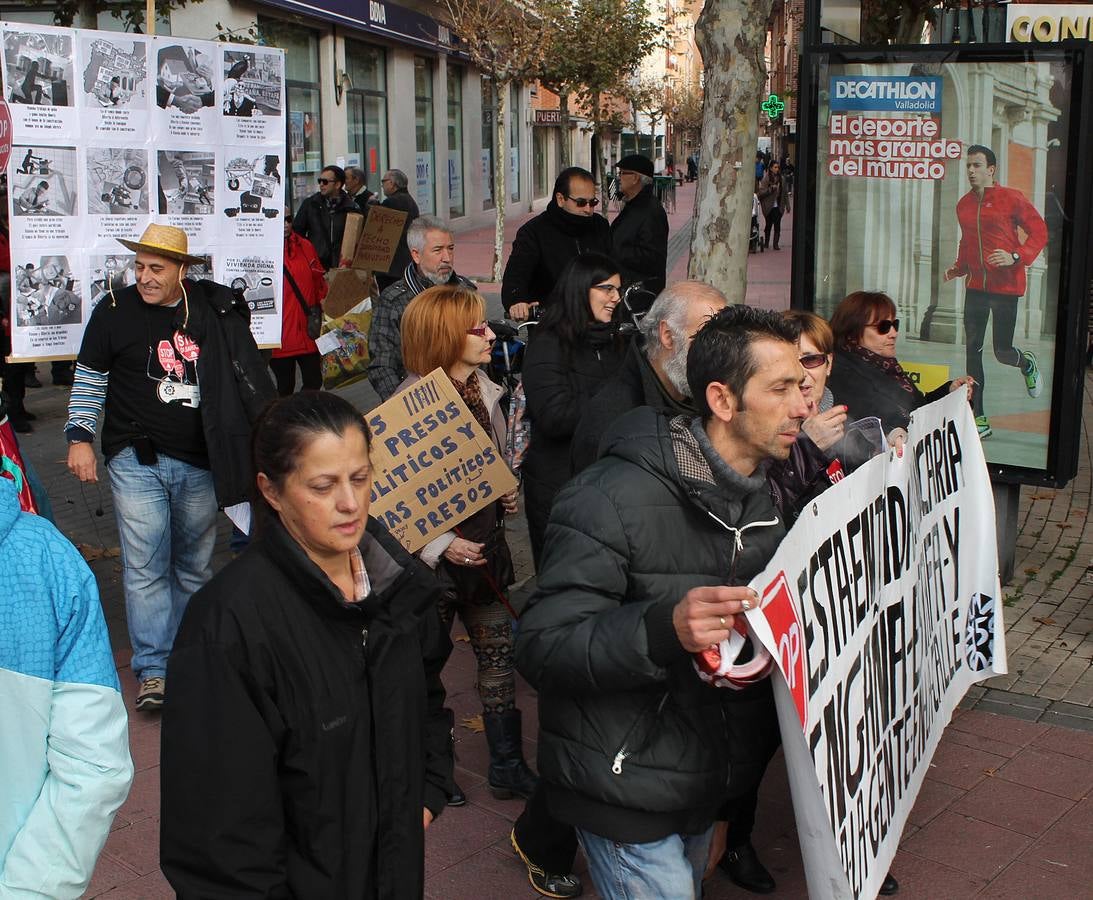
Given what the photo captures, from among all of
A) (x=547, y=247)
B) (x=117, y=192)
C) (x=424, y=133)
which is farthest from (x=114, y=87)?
(x=424, y=133)

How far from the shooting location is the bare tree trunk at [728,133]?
7.09m

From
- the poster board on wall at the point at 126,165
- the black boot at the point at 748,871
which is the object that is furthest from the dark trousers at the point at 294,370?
the black boot at the point at 748,871

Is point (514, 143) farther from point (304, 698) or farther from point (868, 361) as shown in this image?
point (304, 698)

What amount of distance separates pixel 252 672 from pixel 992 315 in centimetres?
533

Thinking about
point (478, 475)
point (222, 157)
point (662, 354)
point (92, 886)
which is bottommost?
point (92, 886)

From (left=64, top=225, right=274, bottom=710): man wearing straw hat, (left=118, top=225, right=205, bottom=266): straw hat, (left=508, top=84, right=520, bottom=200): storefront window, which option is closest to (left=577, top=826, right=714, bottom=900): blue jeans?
(left=64, top=225, right=274, bottom=710): man wearing straw hat

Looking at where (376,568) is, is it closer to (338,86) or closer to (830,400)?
(830,400)

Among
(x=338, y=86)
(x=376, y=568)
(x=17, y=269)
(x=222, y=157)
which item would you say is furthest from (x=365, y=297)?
(x=338, y=86)

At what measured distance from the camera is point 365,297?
1036 centimetres

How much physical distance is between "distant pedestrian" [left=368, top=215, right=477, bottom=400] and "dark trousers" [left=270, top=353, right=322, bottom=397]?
3192 mm

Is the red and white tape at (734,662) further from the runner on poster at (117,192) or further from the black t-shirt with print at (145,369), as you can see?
the runner on poster at (117,192)

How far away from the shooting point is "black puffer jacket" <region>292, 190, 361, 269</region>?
12.8 m

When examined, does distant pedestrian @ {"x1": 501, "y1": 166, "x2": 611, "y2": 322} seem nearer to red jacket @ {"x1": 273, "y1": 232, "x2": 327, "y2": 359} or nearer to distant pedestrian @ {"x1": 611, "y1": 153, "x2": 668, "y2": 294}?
distant pedestrian @ {"x1": 611, "y1": 153, "x2": 668, "y2": 294}

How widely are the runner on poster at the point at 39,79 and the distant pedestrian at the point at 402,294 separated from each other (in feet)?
5.19
